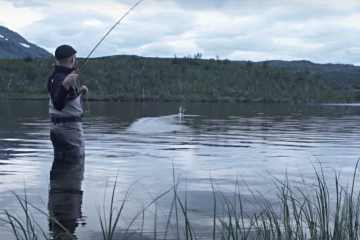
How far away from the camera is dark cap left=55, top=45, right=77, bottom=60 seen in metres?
8.60

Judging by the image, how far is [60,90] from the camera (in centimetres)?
816

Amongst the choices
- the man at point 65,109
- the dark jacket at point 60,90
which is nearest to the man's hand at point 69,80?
the dark jacket at point 60,90

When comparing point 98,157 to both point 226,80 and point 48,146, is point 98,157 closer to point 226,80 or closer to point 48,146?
point 48,146

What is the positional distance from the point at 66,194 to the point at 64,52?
2.49 metres

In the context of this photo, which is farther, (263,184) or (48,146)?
(48,146)

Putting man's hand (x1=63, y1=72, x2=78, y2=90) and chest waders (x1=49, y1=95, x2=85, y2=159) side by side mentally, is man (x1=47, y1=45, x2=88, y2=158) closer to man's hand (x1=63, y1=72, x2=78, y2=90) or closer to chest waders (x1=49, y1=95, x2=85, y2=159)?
chest waders (x1=49, y1=95, x2=85, y2=159)

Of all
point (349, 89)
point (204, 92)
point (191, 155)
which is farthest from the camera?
point (349, 89)

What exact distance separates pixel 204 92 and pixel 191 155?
100m

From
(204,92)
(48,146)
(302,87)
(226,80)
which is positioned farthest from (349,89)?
(48,146)

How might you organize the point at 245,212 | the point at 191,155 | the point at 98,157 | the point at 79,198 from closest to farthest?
the point at 245,212
the point at 79,198
the point at 98,157
the point at 191,155

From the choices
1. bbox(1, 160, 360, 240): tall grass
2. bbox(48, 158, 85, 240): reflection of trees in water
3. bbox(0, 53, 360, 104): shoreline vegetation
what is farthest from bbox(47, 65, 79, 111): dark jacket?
bbox(0, 53, 360, 104): shoreline vegetation

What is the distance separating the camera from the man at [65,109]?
27.7 feet

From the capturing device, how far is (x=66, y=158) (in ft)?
30.1

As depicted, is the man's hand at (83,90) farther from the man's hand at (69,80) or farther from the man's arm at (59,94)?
the man's hand at (69,80)
